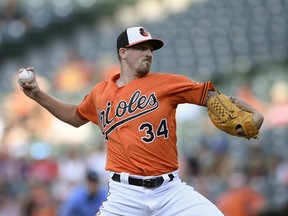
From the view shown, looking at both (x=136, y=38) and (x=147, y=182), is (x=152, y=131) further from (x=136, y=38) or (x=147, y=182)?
(x=136, y=38)

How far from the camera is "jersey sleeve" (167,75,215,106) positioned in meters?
6.35

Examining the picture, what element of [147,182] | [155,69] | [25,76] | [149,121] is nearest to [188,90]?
[149,121]

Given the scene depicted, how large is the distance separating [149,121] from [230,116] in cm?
57

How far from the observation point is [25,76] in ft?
22.4

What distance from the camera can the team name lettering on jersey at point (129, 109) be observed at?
6.47m

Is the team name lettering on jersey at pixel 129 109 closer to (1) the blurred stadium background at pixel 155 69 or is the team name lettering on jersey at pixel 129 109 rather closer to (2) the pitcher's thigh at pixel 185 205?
(2) the pitcher's thigh at pixel 185 205

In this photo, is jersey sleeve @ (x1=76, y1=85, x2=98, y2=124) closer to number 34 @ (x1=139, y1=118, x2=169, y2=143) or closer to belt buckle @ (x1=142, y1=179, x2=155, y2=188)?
number 34 @ (x1=139, y1=118, x2=169, y2=143)

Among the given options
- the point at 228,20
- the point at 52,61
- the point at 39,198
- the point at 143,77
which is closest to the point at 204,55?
the point at 228,20

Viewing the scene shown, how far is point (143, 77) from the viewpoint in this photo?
21.8ft

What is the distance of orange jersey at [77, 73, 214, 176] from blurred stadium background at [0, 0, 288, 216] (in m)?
4.57

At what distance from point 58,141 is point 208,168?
128 inches

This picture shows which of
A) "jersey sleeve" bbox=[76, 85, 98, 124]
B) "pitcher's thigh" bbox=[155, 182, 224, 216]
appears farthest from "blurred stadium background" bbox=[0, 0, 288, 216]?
"pitcher's thigh" bbox=[155, 182, 224, 216]

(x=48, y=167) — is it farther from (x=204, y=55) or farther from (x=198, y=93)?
(x=198, y=93)

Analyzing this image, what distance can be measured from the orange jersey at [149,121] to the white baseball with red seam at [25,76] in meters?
0.68
